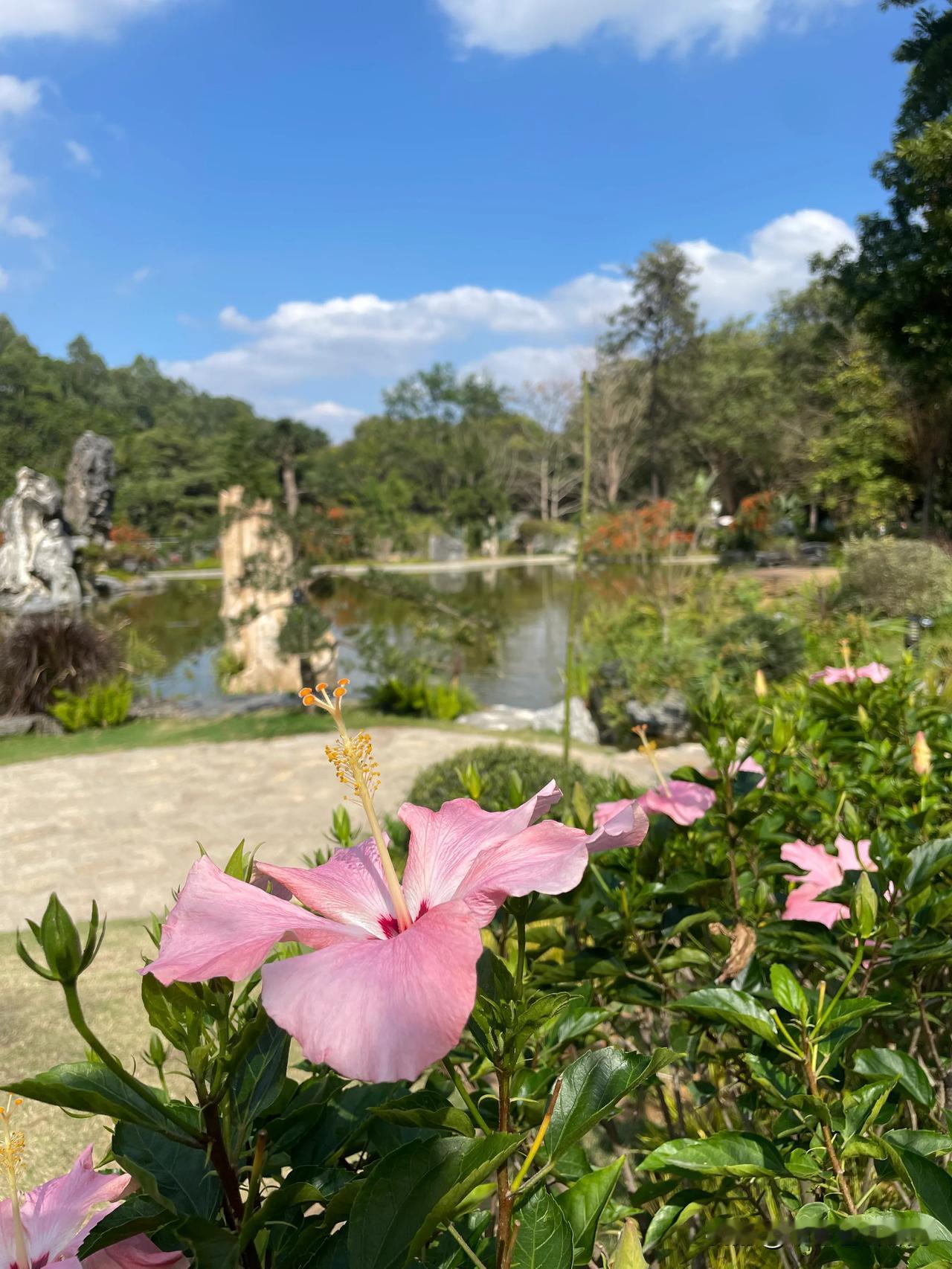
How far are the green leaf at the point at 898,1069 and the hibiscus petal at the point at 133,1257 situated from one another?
56 cm

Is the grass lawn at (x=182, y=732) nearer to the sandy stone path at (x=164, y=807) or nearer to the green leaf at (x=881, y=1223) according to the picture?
the sandy stone path at (x=164, y=807)

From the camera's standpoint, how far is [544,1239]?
0.50 m

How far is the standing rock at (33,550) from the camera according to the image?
1526 cm

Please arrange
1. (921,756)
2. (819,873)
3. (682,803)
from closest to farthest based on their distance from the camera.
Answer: (819,873), (682,803), (921,756)

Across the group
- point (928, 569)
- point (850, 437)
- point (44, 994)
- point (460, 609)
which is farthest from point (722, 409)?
point (44, 994)

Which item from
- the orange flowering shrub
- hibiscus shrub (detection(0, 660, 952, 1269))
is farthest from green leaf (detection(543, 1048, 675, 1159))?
the orange flowering shrub

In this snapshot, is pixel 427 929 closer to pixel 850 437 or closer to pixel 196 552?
pixel 196 552

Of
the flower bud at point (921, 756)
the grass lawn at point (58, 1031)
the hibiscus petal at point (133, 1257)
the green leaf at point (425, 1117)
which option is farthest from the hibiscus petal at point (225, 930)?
the grass lawn at point (58, 1031)

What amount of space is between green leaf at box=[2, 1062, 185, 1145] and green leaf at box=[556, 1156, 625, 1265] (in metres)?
0.28

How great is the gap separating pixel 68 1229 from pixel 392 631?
975cm

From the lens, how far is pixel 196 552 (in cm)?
875

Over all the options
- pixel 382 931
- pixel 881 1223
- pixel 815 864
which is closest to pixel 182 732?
pixel 815 864

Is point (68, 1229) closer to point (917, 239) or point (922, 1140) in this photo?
point (922, 1140)

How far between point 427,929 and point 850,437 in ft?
58.1
